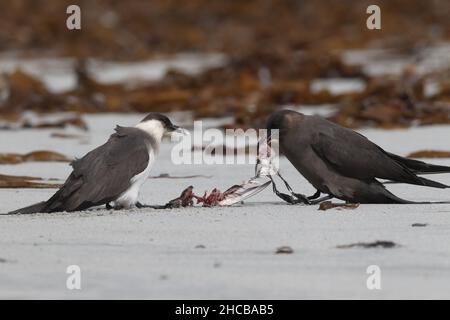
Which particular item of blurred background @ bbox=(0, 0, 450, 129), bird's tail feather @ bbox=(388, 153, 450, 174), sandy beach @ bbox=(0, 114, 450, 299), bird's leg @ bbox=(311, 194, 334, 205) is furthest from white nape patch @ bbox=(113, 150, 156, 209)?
blurred background @ bbox=(0, 0, 450, 129)

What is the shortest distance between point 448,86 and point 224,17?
8184 mm

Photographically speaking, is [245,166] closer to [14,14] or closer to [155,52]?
[155,52]

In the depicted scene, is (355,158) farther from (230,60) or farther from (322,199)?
(230,60)

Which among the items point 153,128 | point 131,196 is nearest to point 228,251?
point 131,196

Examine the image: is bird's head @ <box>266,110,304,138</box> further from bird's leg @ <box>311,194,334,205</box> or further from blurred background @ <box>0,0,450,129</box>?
blurred background @ <box>0,0,450,129</box>

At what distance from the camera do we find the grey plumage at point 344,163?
593cm

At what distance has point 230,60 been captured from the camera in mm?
14125

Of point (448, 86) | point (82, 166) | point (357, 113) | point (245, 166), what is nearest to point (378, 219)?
point (82, 166)

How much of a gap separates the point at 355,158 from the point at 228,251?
158 cm

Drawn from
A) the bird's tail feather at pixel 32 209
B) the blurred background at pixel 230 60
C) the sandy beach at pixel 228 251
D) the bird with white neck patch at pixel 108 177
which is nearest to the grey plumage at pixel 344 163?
the sandy beach at pixel 228 251

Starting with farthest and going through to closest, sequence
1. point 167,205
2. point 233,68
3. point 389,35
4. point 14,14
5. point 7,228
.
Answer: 1. point 14,14
2. point 389,35
3. point 233,68
4. point 167,205
5. point 7,228

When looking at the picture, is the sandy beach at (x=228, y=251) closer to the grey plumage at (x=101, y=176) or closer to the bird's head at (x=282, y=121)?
the grey plumage at (x=101, y=176)

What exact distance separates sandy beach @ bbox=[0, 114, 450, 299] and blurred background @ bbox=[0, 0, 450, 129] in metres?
4.09

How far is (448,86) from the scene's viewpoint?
11.3 meters
